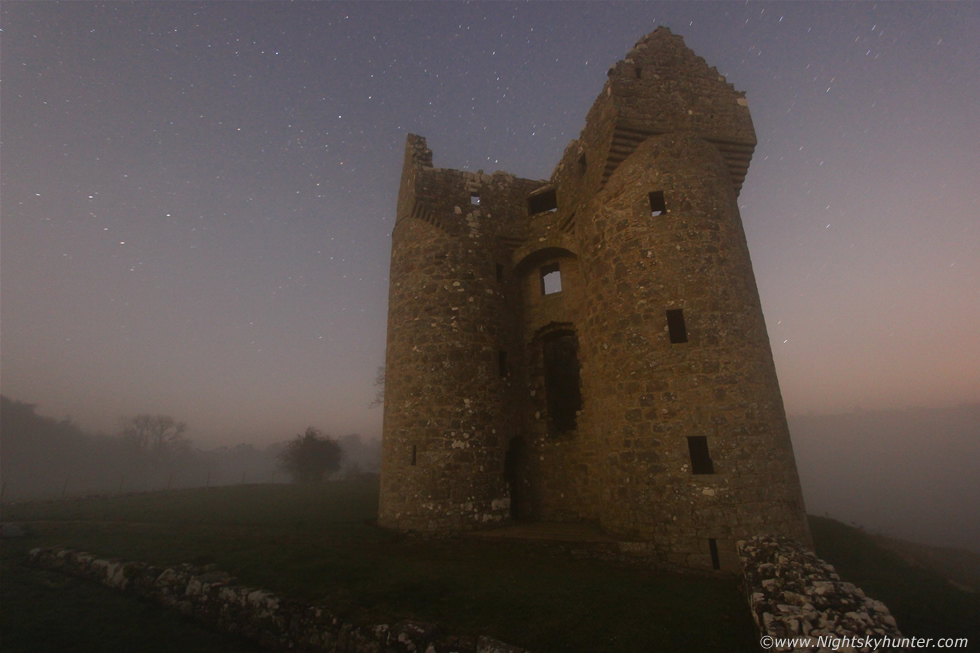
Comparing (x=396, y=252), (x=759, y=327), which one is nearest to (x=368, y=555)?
(x=396, y=252)

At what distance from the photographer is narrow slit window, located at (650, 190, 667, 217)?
36.3 ft

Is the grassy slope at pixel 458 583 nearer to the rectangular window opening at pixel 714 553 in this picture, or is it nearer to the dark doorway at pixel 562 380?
the rectangular window opening at pixel 714 553

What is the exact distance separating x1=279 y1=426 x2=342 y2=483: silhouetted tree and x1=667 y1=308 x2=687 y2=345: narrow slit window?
3874 cm

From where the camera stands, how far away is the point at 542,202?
15906 mm

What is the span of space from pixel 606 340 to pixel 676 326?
169 cm

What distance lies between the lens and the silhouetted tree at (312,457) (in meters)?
40.7

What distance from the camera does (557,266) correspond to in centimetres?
1546

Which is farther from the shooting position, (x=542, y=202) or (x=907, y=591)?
(x=542, y=202)

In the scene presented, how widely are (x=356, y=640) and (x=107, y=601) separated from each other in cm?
569

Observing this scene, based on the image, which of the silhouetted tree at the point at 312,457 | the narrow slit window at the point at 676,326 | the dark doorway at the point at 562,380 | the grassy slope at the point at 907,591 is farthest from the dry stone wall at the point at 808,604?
the silhouetted tree at the point at 312,457

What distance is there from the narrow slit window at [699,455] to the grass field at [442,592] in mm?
2005

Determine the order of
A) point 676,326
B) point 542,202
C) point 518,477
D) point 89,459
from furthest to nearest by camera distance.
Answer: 1. point 89,459
2. point 542,202
3. point 518,477
4. point 676,326

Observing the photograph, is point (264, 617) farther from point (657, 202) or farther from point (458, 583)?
point (657, 202)

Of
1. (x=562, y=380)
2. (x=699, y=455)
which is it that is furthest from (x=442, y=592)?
(x=562, y=380)
